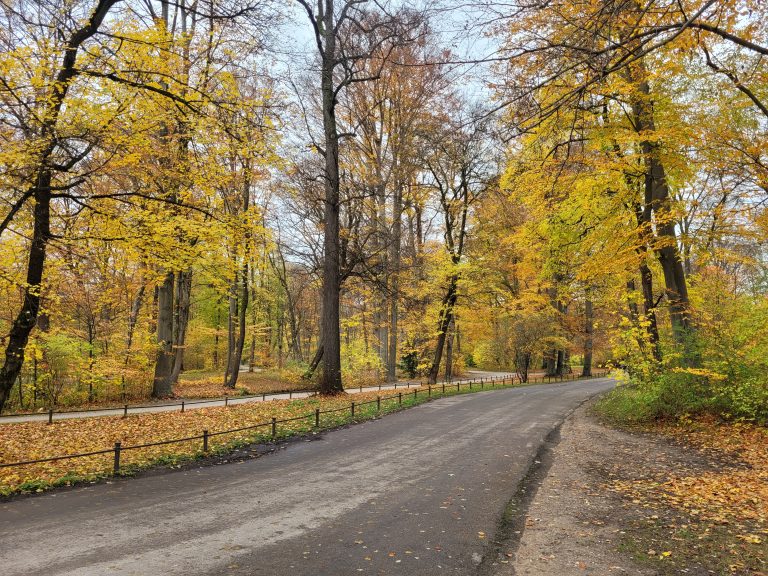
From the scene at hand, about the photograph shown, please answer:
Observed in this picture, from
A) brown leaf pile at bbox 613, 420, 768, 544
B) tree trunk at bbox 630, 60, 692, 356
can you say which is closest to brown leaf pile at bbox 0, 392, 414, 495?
brown leaf pile at bbox 613, 420, 768, 544

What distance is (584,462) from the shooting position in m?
9.01

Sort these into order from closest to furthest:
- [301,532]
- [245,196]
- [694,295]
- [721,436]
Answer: [301,532] < [721,436] < [694,295] < [245,196]

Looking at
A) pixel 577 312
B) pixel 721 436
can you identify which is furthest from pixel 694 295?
pixel 577 312

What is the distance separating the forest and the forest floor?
9.61ft

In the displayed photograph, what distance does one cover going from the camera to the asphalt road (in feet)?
15.0

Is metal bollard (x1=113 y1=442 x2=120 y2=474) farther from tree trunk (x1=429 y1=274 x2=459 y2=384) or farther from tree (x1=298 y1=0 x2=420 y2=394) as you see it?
tree trunk (x1=429 y1=274 x2=459 y2=384)

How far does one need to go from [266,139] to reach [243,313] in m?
17.8

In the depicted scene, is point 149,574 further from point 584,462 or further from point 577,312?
point 577,312

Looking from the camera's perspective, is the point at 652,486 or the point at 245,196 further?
the point at 245,196

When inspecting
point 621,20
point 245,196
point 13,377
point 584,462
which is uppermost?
point 245,196

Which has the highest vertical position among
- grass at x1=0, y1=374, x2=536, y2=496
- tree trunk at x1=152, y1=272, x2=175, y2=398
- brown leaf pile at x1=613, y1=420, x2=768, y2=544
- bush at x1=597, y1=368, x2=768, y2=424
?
tree trunk at x1=152, y1=272, x2=175, y2=398

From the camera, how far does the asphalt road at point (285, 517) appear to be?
4570 mm

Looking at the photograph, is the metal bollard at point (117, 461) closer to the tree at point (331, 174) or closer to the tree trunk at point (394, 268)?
the tree at point (331, 174)

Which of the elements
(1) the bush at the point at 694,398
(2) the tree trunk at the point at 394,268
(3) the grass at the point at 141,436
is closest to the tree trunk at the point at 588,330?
(2) the tree trunk at the point at 394,268
